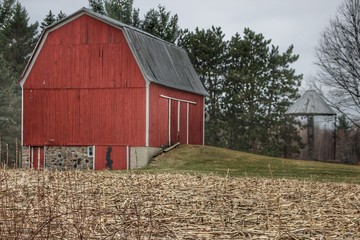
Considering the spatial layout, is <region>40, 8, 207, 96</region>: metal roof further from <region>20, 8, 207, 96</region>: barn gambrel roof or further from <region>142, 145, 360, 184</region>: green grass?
<region>142, 145, 360, 184</region>: green grass

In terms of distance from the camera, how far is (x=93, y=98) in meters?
29.5

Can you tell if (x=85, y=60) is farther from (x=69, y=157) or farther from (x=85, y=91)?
(x=69, y=157)

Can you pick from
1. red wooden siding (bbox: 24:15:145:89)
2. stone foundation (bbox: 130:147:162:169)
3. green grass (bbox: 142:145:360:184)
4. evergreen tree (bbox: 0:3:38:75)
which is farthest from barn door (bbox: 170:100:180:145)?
evergreen tree (bbox: 0:3:38:75)

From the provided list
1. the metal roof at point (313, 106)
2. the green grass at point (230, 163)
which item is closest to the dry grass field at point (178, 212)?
the green grass at point (230, 163)

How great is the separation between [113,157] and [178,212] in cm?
2007

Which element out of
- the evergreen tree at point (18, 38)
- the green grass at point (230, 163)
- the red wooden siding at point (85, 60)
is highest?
the evergreen tree at point (18, 38)

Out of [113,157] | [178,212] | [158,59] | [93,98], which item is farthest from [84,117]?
[178,212]

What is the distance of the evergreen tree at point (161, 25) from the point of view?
154ft

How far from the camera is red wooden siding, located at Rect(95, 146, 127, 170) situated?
2884 cm

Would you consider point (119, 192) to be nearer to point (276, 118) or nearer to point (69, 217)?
point (69, 217)

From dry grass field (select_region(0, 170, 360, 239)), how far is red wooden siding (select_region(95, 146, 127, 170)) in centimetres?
1579

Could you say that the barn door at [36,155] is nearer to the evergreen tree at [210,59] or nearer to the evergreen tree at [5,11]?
the evergreen tree at [210,59]

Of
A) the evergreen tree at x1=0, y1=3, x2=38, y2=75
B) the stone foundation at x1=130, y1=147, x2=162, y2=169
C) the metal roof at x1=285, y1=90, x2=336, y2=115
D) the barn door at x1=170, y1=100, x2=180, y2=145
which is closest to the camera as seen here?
the stone foundation at x1=130, y1=147, x2=162, y2=169

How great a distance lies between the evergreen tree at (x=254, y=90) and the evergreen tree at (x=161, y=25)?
4001mm
